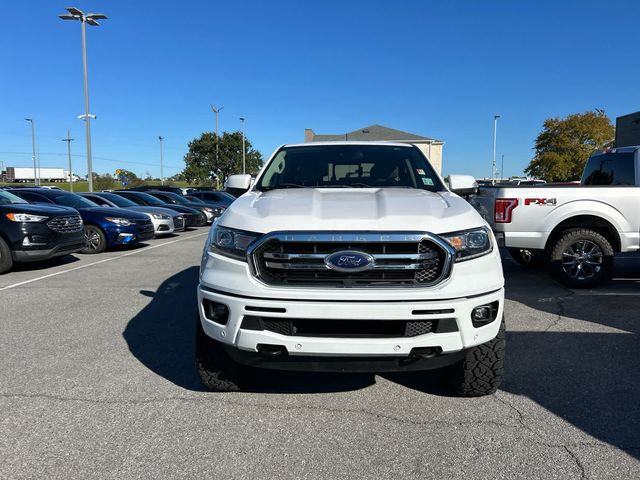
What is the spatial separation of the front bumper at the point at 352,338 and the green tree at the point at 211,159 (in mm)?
53909

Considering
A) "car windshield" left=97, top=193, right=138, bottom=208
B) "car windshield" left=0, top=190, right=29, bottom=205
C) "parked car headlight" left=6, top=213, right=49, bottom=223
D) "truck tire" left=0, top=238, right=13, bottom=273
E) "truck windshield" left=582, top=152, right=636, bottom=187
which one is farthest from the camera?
"car windshield" left=97, top=193, right=138, bottom=208

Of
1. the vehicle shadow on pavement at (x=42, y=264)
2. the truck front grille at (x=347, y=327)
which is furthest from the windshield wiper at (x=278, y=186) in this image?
the vehicle shadow on pavement at (x=42, y=264)

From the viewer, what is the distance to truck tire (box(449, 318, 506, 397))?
10.0ft

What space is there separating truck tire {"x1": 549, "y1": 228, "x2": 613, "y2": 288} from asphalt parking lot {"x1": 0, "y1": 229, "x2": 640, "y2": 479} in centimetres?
175

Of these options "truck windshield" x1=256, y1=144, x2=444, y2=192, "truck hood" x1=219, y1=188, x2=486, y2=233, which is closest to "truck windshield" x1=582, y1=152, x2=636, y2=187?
"truck windshield" x1=256, y1=144, x2=444, y2=192

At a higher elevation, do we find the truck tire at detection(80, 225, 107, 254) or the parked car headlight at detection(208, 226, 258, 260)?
the parked car headlight at detection(208, 226, 258, 260)

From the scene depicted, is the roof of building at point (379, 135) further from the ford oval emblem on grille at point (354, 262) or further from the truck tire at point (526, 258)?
the ford oval emblem on grille at point (354, 262)

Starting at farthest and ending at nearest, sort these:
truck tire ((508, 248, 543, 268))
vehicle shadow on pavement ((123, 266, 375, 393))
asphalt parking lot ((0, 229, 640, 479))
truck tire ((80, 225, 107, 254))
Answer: truck tire ((80, 225, 107, 254)), truck tire ((508, 248, 543, 268)), vehicle shadow on pavement ((123, 266, 375, 393)), asphalt parking lot ((0, 229, 640, 479))

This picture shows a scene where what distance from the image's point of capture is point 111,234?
36.2 ft

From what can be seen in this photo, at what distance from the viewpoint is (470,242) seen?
285 cm

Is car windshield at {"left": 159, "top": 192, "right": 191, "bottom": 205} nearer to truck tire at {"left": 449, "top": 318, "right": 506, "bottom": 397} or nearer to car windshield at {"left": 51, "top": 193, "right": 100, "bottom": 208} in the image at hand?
car windshield at {"left": 51, "top": 193, "right": 100, "bottom": 208}

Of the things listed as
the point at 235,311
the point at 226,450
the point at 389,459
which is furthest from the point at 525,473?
the point at 235,311

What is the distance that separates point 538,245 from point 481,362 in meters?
4.22

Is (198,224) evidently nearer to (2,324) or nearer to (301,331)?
(2,324)
